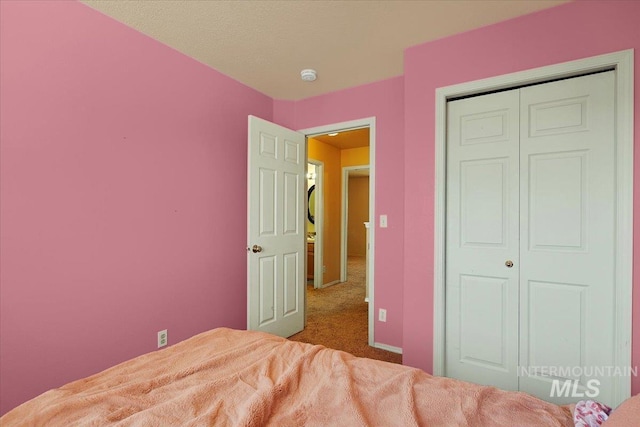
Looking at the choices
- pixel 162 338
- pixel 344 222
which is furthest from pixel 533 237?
pixel 344 222

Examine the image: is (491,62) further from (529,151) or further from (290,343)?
(290,343)

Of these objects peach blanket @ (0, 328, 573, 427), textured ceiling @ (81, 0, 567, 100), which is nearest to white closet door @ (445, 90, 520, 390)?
textured ceiling @ (81, 0, 567, 100)

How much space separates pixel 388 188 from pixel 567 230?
1.35 m

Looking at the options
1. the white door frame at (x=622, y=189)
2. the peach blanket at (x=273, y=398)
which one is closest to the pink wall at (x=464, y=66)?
the white door frame at (x=622, y=189)

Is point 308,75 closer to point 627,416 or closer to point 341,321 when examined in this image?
point 341,321

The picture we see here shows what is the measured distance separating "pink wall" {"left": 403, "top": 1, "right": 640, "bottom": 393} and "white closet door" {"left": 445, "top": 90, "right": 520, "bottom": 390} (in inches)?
6.0

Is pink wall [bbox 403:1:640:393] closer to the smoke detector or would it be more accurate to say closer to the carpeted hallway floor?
the carpeted hallway floor

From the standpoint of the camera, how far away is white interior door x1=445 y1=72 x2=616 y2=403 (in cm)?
175

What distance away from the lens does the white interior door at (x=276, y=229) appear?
2.62 m

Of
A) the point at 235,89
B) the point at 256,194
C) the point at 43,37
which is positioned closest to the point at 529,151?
the point at 256,194

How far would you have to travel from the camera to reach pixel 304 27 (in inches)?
Result: 80.0

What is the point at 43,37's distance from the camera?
165cm

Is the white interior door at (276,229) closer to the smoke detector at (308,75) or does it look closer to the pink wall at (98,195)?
the pink wall at (98,195)

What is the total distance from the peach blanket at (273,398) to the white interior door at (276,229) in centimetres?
136
